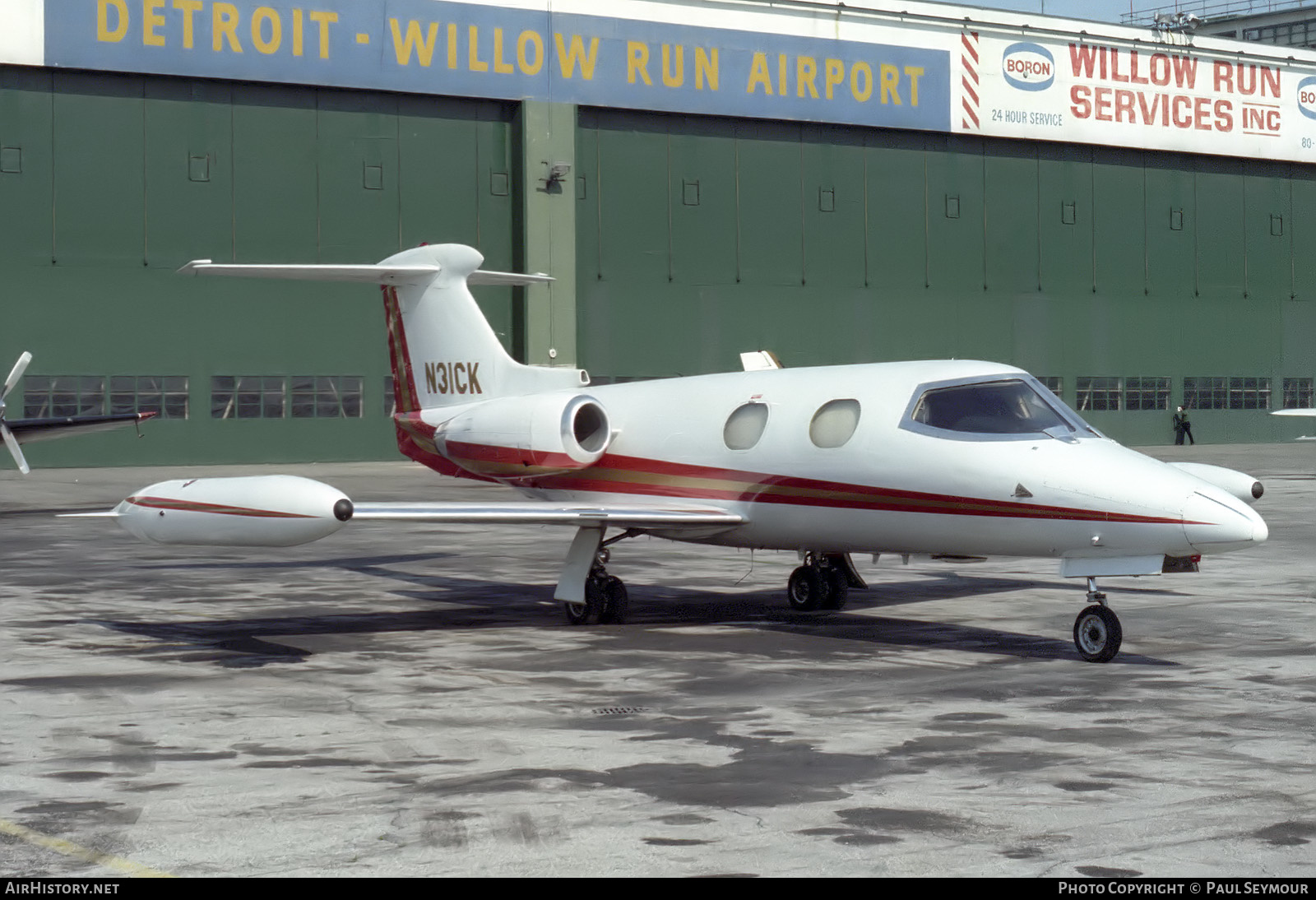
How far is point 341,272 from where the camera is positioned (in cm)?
1730

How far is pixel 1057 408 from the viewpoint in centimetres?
1313

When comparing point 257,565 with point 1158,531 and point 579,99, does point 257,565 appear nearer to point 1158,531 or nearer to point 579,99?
point 1158,531

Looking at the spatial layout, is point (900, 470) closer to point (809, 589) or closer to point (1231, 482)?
point (809, 589)

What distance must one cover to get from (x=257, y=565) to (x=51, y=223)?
27.4m

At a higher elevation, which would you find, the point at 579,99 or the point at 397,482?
the point at 579,99

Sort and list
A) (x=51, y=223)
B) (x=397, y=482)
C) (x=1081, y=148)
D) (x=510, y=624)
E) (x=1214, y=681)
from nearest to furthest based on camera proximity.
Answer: (x=1214, y=681), (x=510, y=624), (x=397, y=482), (x=51, y=223), (x=1081, y=148)

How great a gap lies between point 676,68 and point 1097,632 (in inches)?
1579

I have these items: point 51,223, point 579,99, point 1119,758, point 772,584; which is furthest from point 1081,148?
point 1119,758

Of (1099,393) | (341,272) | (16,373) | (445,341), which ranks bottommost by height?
(1099,393)

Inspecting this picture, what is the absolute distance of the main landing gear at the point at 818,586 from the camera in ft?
52.1

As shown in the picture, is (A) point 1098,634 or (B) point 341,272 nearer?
(A) point 1098,634

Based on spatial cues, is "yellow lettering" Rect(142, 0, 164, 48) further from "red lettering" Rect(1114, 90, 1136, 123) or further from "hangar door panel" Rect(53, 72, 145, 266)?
"red lettering" Rect(1114, 90, 1136, 123)

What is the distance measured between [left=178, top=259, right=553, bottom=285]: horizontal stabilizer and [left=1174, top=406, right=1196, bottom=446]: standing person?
4527 cm

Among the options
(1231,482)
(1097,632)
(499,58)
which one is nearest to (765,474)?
(1097,632)
